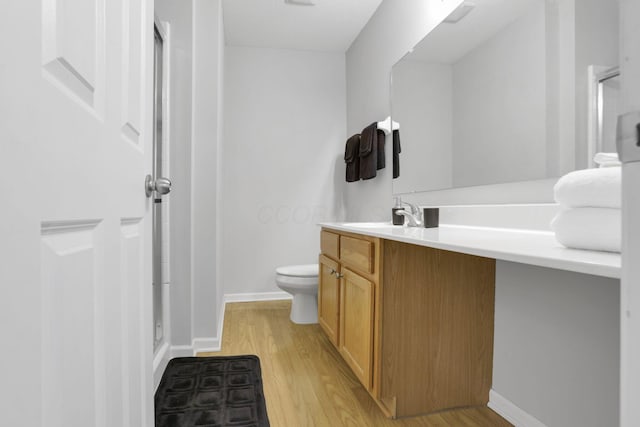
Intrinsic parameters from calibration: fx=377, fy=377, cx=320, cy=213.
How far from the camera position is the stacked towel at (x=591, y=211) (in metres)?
0.79

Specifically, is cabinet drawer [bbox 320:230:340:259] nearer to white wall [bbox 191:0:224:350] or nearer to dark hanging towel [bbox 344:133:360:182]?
white wall [bbox 191:0:224:350]

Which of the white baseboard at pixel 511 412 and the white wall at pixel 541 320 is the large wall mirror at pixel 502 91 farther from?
the white baseboard at pixel 511 412

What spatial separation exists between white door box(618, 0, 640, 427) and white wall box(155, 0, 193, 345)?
6.81ft

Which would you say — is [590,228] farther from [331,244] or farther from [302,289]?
[302,289]

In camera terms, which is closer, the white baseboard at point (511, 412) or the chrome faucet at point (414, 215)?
the white baseboard at point (511, 412)

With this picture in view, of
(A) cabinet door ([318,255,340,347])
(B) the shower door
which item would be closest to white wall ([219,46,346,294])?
(A) cabinet door ([318,255,340,347])

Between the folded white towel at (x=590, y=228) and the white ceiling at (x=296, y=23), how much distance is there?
2.49 meters

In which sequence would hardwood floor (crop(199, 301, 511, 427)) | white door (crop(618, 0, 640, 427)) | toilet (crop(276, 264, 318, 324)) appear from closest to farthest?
white door (crop(618, 0, 640, 427))
hardwood floor (crop(199, 301, 511, 427))
toilet (crop(276, 264, 318, 324))

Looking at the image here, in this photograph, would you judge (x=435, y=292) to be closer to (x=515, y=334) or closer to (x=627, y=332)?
(x=515, y=334)

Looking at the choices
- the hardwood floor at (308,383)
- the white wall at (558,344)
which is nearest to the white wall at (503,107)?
the white wall at (558,344)

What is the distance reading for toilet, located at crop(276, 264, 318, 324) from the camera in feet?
8.79

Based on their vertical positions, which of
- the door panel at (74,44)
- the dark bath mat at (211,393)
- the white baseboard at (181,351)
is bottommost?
the dark bath mat at (211,393)

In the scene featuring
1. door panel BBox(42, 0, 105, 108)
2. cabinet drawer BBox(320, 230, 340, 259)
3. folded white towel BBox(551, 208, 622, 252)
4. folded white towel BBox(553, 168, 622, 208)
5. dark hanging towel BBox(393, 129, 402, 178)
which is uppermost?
dark hanging towel BBox(393, 129, 402, 178)

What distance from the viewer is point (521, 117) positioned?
4.87ft
